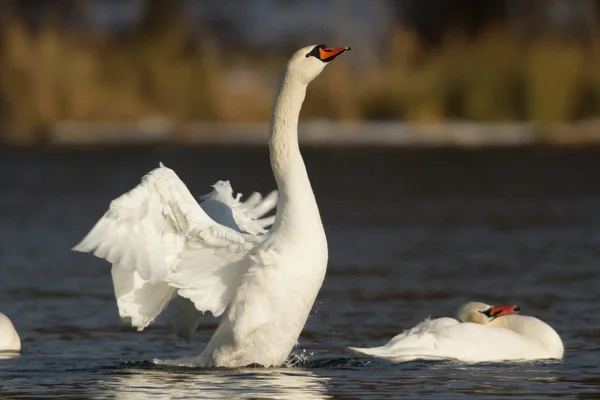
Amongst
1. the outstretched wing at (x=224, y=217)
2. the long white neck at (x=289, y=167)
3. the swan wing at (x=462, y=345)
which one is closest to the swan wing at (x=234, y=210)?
the outstretched wing at (x=224, y=217)

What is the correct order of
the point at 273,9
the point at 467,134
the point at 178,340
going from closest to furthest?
the point at 178,340, the point at 467,134, the point at 273,9

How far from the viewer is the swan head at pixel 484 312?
1210 cm

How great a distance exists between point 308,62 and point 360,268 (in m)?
6.03

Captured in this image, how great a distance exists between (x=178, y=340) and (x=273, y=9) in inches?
1735

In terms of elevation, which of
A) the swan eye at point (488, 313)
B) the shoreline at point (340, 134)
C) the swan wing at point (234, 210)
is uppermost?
the shoreline at point (340, 134)

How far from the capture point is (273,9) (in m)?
56.4

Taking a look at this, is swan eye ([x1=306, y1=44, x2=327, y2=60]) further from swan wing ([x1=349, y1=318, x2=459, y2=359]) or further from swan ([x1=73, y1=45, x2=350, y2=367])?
swan wing ([x1=349, y1=318, x2=459, y2=359])

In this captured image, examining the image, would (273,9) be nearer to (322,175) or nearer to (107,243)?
(322,175)

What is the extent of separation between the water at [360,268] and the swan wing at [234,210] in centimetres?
94

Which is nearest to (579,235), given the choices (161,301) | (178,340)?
(178,340)

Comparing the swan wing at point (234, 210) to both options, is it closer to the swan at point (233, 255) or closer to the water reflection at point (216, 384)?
the swan at point (233, 255)

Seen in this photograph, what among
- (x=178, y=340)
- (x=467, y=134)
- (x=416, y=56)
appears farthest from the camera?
(x=416, y=56)

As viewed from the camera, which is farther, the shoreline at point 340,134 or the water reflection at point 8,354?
the shoreline at point 340,134

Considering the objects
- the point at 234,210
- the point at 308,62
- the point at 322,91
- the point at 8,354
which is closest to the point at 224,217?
the point at 234,210
